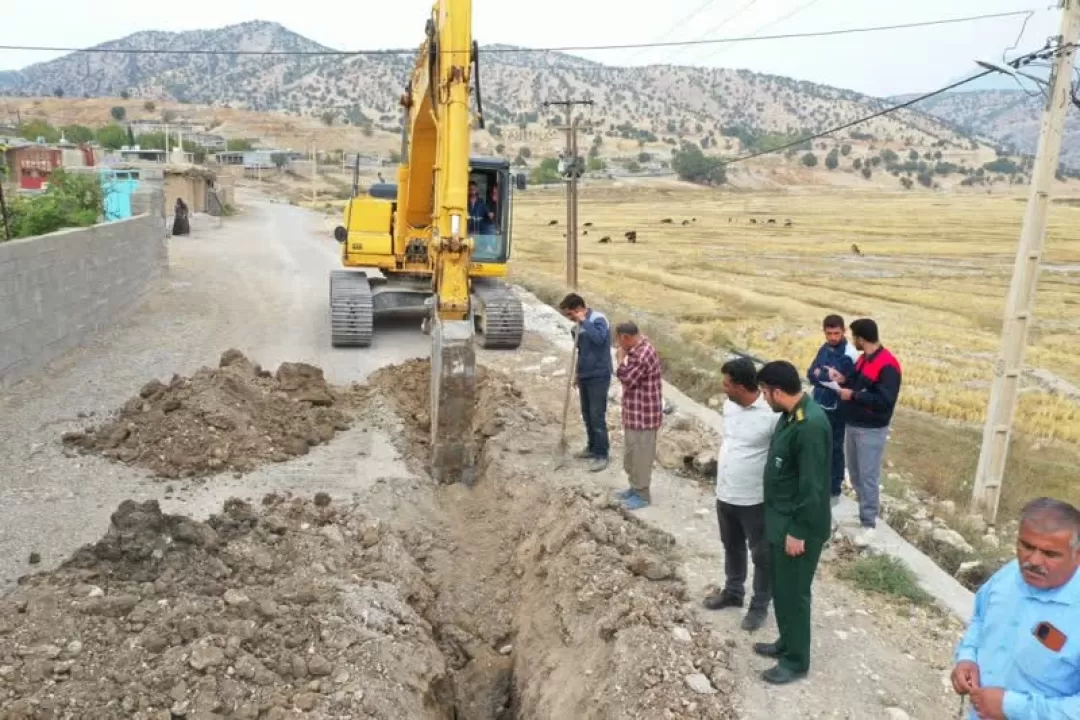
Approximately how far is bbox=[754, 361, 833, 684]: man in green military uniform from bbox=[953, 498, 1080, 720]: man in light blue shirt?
4.57 feet

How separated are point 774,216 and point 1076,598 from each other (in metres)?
62.3

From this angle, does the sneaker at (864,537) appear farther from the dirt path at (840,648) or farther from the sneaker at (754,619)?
the sneaker at (754,619)

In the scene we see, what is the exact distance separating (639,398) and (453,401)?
1.87 metres

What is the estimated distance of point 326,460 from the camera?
28.3 feet

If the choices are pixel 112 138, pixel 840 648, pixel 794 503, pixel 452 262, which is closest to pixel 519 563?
pixel 840 648

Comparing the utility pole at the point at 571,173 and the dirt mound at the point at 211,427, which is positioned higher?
the utility pole at the point at 571,173

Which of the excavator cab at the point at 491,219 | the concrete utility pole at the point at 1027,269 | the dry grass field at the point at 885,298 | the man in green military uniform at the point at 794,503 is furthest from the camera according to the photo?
the excavator cab at the point at 491,219

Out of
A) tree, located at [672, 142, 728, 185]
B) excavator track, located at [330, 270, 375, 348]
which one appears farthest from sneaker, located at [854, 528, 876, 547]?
tree, located at [672, 142, 728, 185]

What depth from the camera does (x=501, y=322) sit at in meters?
13.3

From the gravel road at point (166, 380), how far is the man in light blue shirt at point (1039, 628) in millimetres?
5863

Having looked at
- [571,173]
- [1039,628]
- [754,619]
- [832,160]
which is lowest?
[754,619]

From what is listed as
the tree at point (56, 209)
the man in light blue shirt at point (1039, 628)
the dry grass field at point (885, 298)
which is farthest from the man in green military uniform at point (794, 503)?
the tree at point (56, 209)

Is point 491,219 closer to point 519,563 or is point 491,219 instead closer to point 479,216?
point 479,216

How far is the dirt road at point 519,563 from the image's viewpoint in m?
4.82
